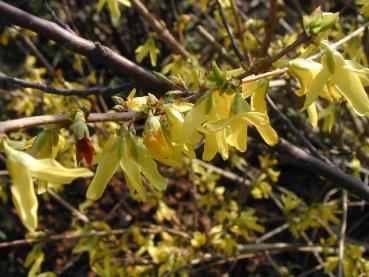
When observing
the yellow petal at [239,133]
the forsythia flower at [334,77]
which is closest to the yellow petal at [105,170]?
the yellow petal at [239,133]

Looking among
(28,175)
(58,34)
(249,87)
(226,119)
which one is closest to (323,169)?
(249,87)

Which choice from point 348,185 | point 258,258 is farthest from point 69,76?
point 348,185

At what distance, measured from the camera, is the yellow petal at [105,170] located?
3.80 ft

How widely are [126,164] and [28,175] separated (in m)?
0.24

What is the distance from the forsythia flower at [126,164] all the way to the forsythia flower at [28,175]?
146 millimetres

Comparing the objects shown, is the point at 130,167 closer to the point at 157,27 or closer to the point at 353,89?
the point at 353,89

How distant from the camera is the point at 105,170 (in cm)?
118

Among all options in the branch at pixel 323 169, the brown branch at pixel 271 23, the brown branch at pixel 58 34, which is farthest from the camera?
the brown branch at pixel 271 23

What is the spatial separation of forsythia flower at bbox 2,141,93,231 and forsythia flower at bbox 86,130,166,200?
146mm

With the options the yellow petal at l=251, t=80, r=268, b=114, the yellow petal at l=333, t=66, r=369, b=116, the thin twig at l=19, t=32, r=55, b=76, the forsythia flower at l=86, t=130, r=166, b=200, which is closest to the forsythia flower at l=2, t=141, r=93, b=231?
the forsythia flower at l=86, t=130, r=166, b=200

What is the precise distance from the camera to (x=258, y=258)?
13.5 ft

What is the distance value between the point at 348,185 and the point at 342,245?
94 centimetres

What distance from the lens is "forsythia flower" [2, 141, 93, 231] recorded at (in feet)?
3.16

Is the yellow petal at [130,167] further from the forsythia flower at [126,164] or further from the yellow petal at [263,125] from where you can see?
the yellow petal at [263,125]
